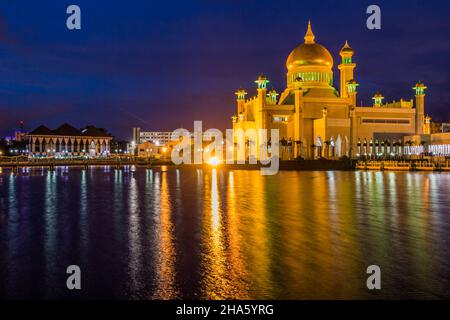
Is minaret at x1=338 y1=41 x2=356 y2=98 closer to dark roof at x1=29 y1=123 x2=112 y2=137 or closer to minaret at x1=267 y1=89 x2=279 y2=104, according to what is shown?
minaret at x1=267 y1=89 x2=279 y2=104

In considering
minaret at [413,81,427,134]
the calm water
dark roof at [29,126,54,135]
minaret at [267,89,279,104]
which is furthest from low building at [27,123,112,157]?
the calm water

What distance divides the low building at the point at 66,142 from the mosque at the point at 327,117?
169ft

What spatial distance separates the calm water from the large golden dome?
5658 centimetres

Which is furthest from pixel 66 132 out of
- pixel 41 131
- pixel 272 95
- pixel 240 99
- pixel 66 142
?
pixel 272 95

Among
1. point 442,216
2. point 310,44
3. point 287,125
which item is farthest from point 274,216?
point 310,44

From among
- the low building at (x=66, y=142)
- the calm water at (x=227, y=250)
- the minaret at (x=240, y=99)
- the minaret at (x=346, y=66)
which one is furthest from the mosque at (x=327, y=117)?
the low building at (x=66, y=142)

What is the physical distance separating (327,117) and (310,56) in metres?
10.9

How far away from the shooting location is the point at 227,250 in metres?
9.67

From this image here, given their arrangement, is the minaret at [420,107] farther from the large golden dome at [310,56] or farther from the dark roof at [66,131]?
the dark roof at [66,131]

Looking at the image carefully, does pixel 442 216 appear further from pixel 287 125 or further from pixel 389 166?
pixel 287 125

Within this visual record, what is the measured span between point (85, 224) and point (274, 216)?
5.77 meters

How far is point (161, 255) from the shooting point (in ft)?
30.5

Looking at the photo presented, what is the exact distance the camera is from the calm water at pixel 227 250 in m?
7.10
